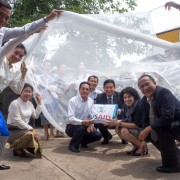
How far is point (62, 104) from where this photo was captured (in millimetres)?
4473

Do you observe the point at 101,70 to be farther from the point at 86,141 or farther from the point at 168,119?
the point at 168,119

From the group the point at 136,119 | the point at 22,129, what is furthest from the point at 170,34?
the point at 22,129

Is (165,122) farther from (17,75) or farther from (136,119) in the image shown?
(17,75)

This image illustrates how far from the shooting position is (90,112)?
4.24 m

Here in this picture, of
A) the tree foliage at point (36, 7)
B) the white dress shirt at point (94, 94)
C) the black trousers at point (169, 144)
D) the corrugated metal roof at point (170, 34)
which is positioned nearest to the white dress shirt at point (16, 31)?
the black trousers at point (169, 144)

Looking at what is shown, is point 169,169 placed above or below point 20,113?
below

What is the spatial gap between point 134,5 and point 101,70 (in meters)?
7.42

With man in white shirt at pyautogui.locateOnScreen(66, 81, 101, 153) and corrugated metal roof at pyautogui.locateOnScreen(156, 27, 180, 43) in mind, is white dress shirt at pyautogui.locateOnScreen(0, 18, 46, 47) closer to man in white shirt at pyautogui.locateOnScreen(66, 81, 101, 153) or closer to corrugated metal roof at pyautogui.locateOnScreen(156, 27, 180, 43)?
man in white shirt at pyautogui.locateOnScreen(66, 81, 101, 153)

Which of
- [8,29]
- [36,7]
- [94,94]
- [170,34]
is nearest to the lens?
[8,29]

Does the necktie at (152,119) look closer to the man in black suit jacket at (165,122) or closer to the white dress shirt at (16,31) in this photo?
the man in black suit jacket at (165,122)

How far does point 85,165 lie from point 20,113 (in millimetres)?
1069

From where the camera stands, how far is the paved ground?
10.1 ft

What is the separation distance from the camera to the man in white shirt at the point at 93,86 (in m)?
4.49

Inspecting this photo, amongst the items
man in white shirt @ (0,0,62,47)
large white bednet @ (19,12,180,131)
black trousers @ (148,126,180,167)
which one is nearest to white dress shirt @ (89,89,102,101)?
large white bednet @ (19,12,180,131)
